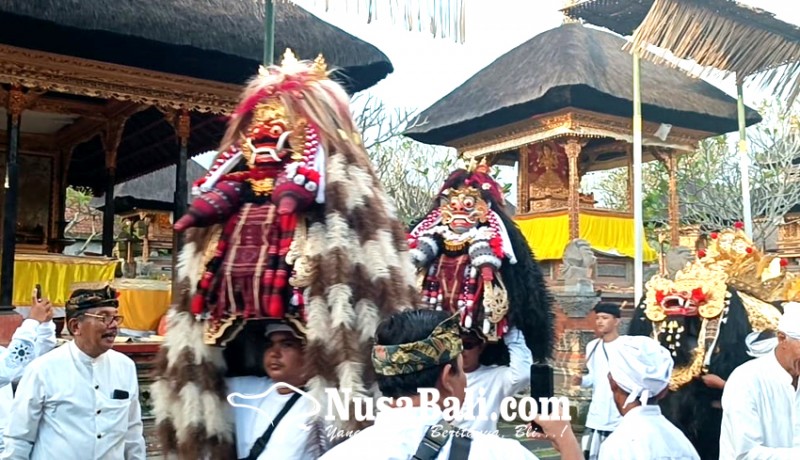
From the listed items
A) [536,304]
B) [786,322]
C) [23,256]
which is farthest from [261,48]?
[786,322]

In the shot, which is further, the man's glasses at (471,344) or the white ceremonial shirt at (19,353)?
the man's glasses at (471,344)

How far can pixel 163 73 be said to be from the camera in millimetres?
9773

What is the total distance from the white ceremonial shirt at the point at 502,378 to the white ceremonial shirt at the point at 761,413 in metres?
1.14

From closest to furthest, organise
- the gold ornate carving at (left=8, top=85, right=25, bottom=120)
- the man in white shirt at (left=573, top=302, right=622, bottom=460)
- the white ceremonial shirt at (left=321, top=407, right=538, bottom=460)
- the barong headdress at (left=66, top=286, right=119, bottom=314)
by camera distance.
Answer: the white ceremonial shirt at (left=321, top=407, right=538, bottom=460), the barong headdress at (left=66, top=286, right=119, bottom=314), the man in white shirt at (left=573, top=302, right=622, bottom=460), the gold ornate carving at (left=8, top=85, right=25, bottom=120)

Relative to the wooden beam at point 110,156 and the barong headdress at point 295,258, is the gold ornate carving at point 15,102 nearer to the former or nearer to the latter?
the wooden beam at point 110,156

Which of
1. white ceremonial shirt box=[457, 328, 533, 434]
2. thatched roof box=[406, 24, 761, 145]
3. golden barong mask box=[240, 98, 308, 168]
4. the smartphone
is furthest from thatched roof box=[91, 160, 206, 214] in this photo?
the smartphone

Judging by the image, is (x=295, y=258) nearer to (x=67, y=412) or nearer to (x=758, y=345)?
(x=67, y=412)

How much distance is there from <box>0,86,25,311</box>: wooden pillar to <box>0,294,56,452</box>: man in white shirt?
15.4ft

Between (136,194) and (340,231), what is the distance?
1851 cm

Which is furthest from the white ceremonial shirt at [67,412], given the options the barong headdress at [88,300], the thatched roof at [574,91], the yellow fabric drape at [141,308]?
the thatched roof at [574,91]

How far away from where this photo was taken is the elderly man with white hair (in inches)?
117

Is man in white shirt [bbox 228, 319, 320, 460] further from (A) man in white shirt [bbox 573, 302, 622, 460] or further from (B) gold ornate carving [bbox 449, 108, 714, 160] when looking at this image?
(B) gold ornate carving [bbox 449, 108, 714, 160]

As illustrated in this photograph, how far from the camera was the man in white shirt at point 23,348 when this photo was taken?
14.0ft

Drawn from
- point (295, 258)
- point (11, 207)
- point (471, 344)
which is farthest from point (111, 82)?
point (295, 258)
